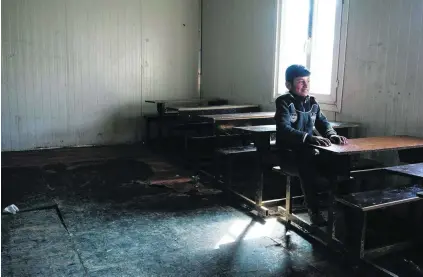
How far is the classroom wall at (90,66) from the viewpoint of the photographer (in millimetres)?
6062

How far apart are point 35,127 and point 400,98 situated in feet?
17.3

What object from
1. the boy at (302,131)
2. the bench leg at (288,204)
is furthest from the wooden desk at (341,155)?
the bench leg at (288,204)

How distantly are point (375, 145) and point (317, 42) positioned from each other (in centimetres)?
207

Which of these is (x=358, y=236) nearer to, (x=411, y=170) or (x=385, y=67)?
(x=411, y=170)

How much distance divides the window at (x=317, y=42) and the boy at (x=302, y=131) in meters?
1.17

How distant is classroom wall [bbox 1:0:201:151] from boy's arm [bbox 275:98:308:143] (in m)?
4.23

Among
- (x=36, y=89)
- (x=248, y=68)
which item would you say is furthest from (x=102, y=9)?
(x=248, y=68)

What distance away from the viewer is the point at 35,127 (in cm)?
629

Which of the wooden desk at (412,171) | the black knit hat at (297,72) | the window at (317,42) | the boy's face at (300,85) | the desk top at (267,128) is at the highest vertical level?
the window at (317,42)

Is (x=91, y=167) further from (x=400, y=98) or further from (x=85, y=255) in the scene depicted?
(x=400, y=98)

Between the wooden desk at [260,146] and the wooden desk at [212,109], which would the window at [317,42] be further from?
the wooden desk at [260,146]

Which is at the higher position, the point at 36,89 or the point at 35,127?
the point at 36,89

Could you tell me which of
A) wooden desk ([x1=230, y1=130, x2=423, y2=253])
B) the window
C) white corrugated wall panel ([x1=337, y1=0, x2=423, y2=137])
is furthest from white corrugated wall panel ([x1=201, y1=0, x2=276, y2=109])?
wooden desk ([x1=230, y1=130, x2=423, y2=253])

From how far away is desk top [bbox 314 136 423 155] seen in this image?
8.70 ft
